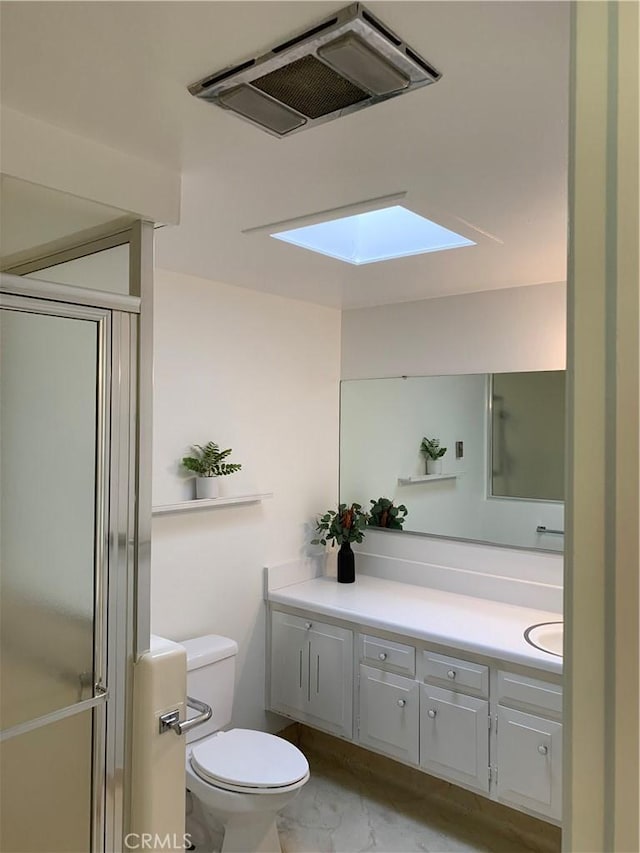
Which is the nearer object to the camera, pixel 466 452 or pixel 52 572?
pixel 52 572

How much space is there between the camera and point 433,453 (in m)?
3.27

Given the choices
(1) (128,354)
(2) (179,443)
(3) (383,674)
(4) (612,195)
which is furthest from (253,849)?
(4) (612,195)

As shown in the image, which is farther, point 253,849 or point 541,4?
point 253,849

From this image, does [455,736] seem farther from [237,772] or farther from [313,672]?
[237,772]

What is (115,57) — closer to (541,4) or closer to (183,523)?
(541,4)

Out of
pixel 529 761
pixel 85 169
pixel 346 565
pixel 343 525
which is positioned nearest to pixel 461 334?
pixel 343 525

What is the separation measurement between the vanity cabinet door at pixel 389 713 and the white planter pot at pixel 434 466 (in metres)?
1.04

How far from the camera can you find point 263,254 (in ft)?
7.84

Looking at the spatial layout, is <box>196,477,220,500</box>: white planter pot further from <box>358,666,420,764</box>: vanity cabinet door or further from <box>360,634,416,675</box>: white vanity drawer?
<box>358,666,420,764</box>: vanity cabinet door

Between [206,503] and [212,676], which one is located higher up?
[206,503]

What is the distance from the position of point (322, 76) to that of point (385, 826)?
9.07 feet

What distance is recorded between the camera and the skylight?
2.28 metres

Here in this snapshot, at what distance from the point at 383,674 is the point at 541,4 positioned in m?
2.47

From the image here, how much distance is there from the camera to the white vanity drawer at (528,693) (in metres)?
2.27
